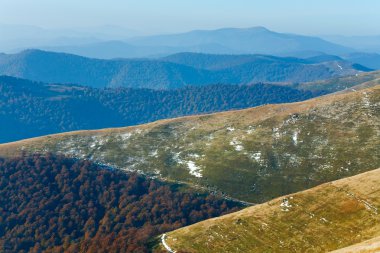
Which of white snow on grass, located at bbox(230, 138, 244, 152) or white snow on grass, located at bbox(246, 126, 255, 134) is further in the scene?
white snow on grass, located at bbox(246, 126, 255, 134)

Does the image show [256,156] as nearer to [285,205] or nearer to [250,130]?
[250,130]

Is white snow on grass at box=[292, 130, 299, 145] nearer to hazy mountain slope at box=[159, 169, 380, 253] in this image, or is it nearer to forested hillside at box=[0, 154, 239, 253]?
forested hillside at box=[0, 154, 239, 253]

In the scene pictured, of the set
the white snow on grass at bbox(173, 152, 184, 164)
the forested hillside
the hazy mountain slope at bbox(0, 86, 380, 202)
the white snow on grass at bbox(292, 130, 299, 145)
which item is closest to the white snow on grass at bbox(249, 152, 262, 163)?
the hazy mountain slope at bbox(0, 86, 380, 202)

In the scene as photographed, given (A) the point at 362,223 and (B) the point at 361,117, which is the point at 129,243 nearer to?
(A) the point at 362,223

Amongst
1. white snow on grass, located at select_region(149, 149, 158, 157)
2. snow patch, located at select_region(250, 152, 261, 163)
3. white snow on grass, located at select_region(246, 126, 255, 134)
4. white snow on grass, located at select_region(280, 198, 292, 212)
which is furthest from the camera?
white snow on grass, located at select_region(246, 126, 255, 134)

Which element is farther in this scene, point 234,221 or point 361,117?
point 361,117

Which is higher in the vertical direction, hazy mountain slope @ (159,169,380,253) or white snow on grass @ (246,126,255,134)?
hazy mountain slope @ (159,169,380,253)

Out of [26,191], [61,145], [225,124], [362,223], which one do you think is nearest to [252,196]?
[225,124]
